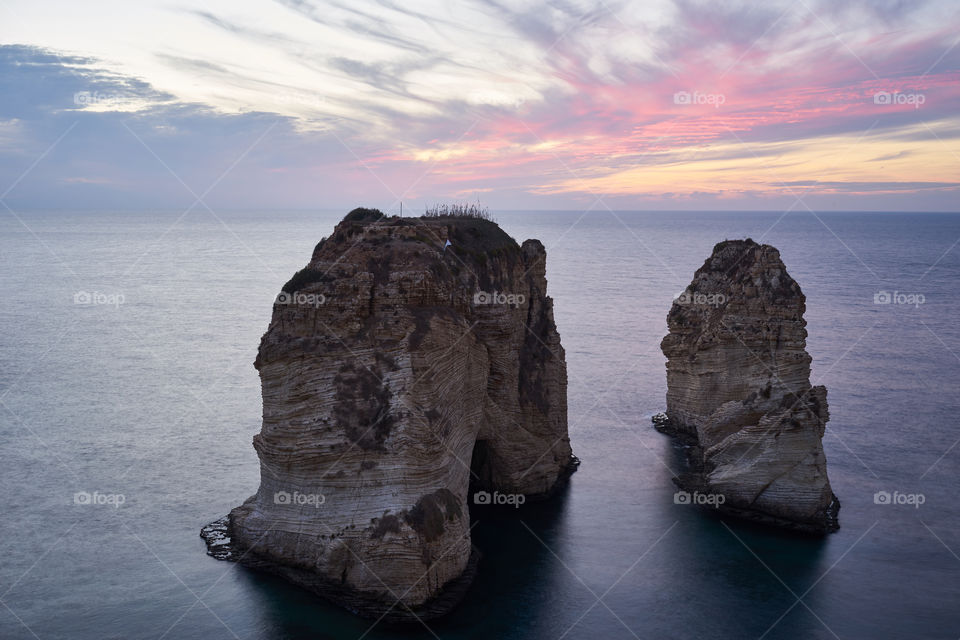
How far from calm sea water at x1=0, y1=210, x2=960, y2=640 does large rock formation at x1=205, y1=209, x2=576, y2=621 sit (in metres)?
1.39

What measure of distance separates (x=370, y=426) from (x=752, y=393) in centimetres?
1838

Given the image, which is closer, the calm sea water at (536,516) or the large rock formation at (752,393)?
the calm sea water at (536,516)

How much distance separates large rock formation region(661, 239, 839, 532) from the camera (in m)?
34.5

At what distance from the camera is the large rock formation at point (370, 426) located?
88.2ft

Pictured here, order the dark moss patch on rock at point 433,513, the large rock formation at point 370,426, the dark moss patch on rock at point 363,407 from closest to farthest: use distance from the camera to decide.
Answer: the dark moss patch on rock at point 433,513 → the large rock formation at point 370,426 → the dark moss patch on rock at point 363,407

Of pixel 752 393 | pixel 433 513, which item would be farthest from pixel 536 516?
pixel 752 393

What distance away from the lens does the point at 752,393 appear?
3747cm

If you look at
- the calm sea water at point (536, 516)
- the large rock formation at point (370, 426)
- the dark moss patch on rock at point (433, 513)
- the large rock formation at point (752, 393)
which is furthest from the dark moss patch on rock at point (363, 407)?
the large rock formation at point (752, 393)

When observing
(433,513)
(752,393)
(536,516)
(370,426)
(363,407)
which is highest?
(752,393)

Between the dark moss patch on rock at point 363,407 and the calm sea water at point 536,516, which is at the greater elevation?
the dark moss patch on rock at point 363,407

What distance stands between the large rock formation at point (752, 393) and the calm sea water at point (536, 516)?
1.41 metres

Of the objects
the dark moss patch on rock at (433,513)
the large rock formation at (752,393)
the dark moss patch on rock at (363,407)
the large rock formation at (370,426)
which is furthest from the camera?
the large rock formation at (752,393)

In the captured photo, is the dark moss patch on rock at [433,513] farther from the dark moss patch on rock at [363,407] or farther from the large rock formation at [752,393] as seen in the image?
the large rock formation at [752,393]

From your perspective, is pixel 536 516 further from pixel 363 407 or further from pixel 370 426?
pixel 363 407
